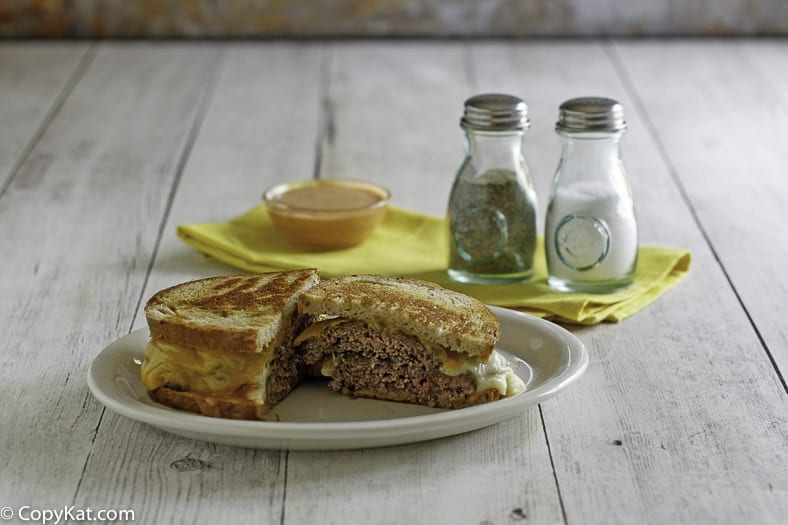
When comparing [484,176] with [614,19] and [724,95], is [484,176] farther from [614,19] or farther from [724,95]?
[614,19]

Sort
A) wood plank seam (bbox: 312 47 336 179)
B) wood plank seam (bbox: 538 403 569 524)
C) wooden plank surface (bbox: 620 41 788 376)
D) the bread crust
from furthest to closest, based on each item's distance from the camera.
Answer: wood plank seam (bbox: 312 47 336 179)
wooden plank surface (bbox: 620 41 788 376)
the bread crust
wood plank seam (bbox: 538 403 569 524)

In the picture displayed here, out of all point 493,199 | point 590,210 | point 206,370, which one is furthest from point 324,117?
Answer: point 206,370

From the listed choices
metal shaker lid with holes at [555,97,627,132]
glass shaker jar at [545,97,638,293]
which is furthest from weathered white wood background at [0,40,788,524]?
metal shaker lid with holes at [555,97,627,132]

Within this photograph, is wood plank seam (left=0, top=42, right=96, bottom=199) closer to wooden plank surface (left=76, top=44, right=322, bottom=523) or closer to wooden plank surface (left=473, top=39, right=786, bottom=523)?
wooden plank surface (left=76, top=44, right=322, bottom=523)

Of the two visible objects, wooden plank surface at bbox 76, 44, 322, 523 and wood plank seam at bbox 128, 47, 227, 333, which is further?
wood plank seam at bbox 128, 47, 227, 333

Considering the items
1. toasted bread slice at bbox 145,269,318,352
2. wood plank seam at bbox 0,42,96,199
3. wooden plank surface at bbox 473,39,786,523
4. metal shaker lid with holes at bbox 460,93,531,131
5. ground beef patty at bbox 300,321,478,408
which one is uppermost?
metal shaker lid with holes at bbox 460,93,531,131

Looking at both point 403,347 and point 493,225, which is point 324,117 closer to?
point 493,225

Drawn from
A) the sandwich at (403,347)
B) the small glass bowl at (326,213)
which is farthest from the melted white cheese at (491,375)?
the small glass bowl at (326,213)

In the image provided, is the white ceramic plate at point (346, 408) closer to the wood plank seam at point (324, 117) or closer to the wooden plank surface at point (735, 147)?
the wooden plank surface at point (735, 147)
